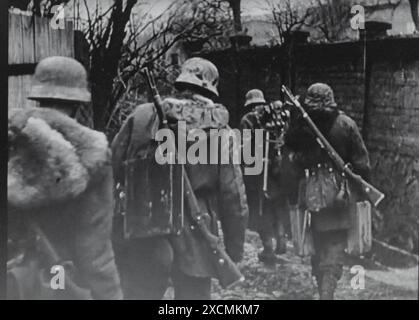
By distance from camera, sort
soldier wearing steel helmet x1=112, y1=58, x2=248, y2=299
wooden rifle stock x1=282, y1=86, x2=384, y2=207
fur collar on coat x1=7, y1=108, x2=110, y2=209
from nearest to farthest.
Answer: fur collar on coat x1=7, y1=108, x2=110, y2=209 < soldier wearing steel helmet x1=112, y1=58, x2=248, y2=299 < wooden rifle stock x1=282, y1=86, x2=384, y2=207

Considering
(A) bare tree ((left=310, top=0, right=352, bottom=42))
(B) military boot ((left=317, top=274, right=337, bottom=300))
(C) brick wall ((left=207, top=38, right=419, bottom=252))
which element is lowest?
(B) military boot ((left=317, top=274, right=337, bottom=300))

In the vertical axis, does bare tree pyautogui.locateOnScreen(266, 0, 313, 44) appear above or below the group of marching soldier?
above

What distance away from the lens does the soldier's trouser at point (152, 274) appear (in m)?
3.49

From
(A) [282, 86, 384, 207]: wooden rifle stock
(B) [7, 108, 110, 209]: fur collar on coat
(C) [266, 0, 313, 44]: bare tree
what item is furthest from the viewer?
(C) [266, 0, 313, 44]: bare tree

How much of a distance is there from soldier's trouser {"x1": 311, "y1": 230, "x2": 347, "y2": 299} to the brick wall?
0.78ft

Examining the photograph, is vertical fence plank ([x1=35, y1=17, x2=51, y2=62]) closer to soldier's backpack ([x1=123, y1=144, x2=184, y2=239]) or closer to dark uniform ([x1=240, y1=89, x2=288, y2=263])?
soldier's backpack ([x1=123, y1=144, x2=184, y2=239])

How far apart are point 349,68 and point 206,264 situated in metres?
1.43

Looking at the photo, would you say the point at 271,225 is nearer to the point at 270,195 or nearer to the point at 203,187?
the point at 270,195

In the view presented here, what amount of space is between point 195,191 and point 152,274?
0.52m

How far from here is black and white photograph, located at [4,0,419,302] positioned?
3.48 metres

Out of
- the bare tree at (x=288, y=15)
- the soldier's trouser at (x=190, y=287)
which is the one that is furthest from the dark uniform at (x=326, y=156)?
the soldier's trouser at (x=190, y=287)

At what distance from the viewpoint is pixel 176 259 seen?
11.6 ft

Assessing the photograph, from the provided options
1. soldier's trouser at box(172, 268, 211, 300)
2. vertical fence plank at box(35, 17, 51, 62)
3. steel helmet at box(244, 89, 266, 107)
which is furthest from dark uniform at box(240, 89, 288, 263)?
vertical fence plank at box(35, 17, 51, 62)
